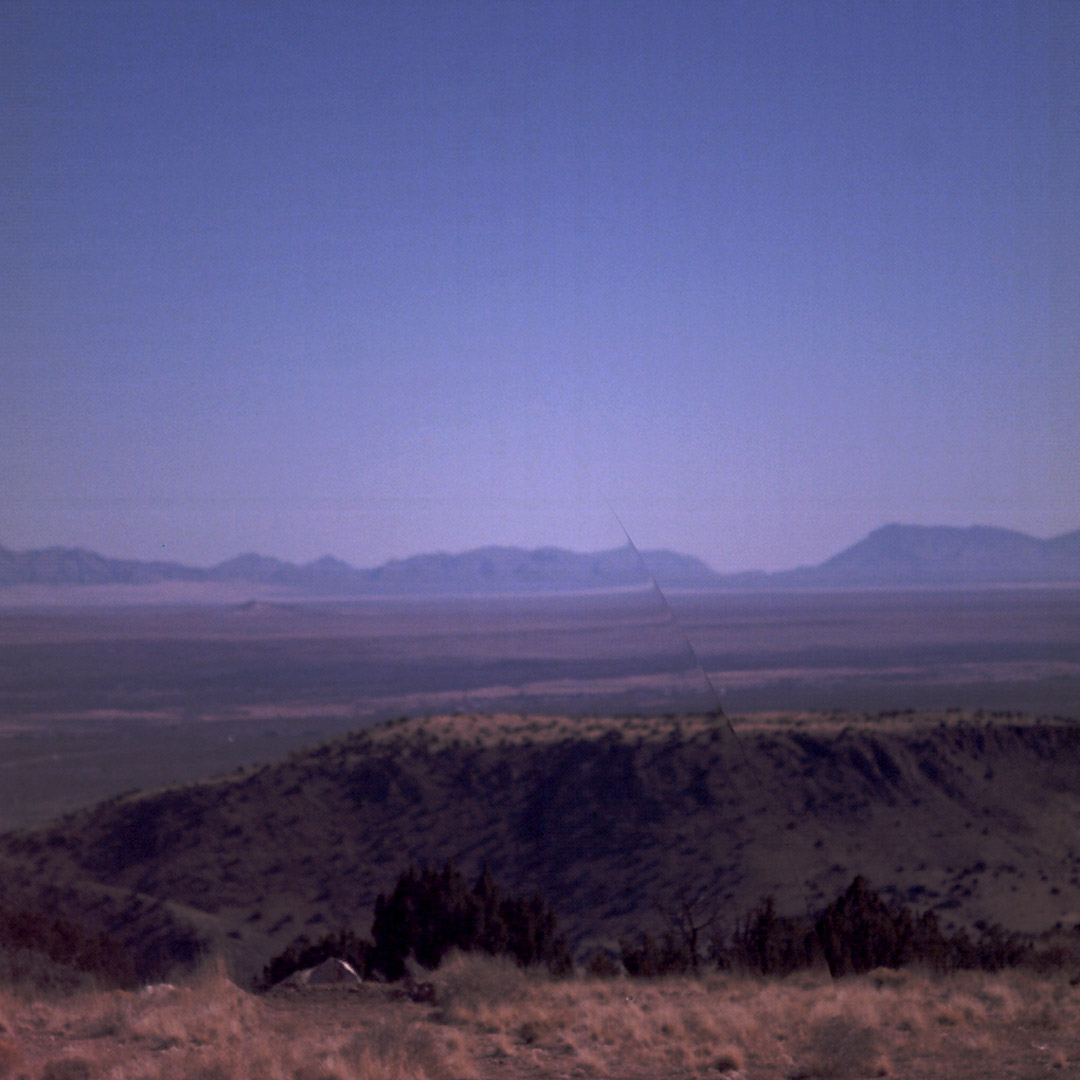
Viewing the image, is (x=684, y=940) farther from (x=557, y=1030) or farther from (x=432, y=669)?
(x=432, y=669)

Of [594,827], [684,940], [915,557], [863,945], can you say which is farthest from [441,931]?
[915,557]

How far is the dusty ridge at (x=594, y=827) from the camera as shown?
13984 millimetres

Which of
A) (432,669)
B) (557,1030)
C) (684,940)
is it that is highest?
(432,669)

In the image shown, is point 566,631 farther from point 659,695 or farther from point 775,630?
point 659,695

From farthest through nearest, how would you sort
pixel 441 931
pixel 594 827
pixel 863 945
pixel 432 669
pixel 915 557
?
pixel 915 557, pixel 432 669, pixel 594 827, pixel 441 931, pixel 863 945

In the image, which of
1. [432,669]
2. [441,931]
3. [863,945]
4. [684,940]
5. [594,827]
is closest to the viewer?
[863,945]

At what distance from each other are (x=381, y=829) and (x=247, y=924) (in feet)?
19.8

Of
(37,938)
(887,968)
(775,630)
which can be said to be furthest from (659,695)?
(775,630)

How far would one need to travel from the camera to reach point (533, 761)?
31875 mm

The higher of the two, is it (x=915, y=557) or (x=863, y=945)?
(x=915, y=557)

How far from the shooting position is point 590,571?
23.2 metres

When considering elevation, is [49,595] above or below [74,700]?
A: above

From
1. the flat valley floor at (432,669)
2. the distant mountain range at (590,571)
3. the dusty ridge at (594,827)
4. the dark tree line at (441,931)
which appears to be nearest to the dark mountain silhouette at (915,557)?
the distant mountain range at (590,571)

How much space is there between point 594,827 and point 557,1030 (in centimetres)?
1410
